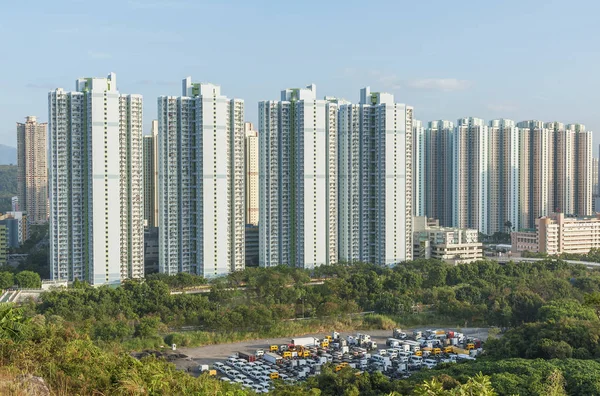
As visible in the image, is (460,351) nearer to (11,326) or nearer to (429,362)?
(429,362)

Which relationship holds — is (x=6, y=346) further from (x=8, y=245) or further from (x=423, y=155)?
(x=423, y=155)

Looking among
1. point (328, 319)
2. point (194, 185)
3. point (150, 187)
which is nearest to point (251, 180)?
point (150, 187)

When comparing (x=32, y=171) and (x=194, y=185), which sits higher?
(x=32, y=171)

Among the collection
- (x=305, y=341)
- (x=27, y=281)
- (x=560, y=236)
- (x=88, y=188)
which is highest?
(x=88, y=188)

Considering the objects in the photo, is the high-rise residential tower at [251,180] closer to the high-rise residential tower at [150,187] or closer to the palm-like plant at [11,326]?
the high-rise residential tower at [150,187]

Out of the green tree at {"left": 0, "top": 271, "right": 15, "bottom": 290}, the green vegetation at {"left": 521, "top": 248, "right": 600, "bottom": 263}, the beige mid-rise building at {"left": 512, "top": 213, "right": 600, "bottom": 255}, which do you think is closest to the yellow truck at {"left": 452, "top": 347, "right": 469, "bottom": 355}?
the green vegetation at {"left": 521, "top": 248, "right": 600, "bottom": 263}

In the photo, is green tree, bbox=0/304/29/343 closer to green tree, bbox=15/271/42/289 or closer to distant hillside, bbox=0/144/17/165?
green tree, bbox=15/271/42/289

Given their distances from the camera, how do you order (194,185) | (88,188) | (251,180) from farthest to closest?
(251,180)
(194,185)
(88,188)
